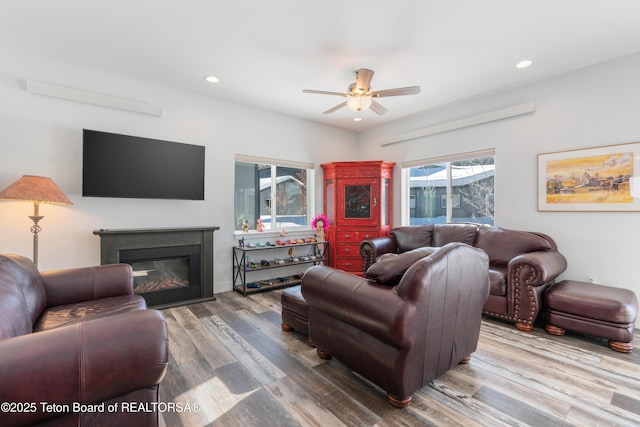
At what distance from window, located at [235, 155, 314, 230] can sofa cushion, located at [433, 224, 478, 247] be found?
215cm

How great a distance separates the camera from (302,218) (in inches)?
199

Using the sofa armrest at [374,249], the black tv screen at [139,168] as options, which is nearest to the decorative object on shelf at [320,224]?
the sofa armrest at [374,249]

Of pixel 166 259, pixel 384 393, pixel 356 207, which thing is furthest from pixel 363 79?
pixel 166 259

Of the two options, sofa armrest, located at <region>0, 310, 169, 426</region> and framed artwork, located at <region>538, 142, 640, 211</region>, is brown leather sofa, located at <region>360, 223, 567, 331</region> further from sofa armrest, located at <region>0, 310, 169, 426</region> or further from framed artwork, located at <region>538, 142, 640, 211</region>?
sofa armrest, located at <region>0, 310, 169, 426</region>

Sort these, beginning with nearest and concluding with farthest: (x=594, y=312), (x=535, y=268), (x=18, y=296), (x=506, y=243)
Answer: (x=18, y=296)
(x=594, y=312)
(x=535, y=268)
(x=506, y=243)

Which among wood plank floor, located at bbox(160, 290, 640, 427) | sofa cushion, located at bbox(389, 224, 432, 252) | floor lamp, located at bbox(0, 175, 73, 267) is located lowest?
wood plank floor, located at bbox(160, 290, 640, 427)

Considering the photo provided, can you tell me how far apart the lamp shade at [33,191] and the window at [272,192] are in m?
2.06

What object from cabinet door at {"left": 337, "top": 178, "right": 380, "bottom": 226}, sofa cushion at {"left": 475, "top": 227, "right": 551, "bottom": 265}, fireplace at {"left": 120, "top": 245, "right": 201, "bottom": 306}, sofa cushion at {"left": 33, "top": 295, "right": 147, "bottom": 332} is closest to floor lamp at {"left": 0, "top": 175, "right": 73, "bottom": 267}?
fireplace at {"left": 120, "top": 245, "right": 201, "bottom": 306}

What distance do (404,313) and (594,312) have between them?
6.98 feet

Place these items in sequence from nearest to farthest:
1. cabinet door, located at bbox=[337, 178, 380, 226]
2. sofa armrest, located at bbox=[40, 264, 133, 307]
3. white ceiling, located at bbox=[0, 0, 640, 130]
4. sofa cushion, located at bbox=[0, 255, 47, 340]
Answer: sofa cushion, located at bbox=[0, 255, 47, 340], sofa armrest, located at bbox=[40, 264, 133, 307], white ceiling, located at bbox=[0, 0, 640, 130], cabinet door, located at bbox=[337, 178, 380, 226]

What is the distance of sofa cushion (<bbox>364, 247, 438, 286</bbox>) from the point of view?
1.70m

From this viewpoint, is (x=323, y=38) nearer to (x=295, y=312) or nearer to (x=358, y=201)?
(x=295, y=312)

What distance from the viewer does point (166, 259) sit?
11.4 feet

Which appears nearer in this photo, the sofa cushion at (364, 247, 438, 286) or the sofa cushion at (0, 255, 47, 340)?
the sofa cushion at (0, 255, 47, 340)
